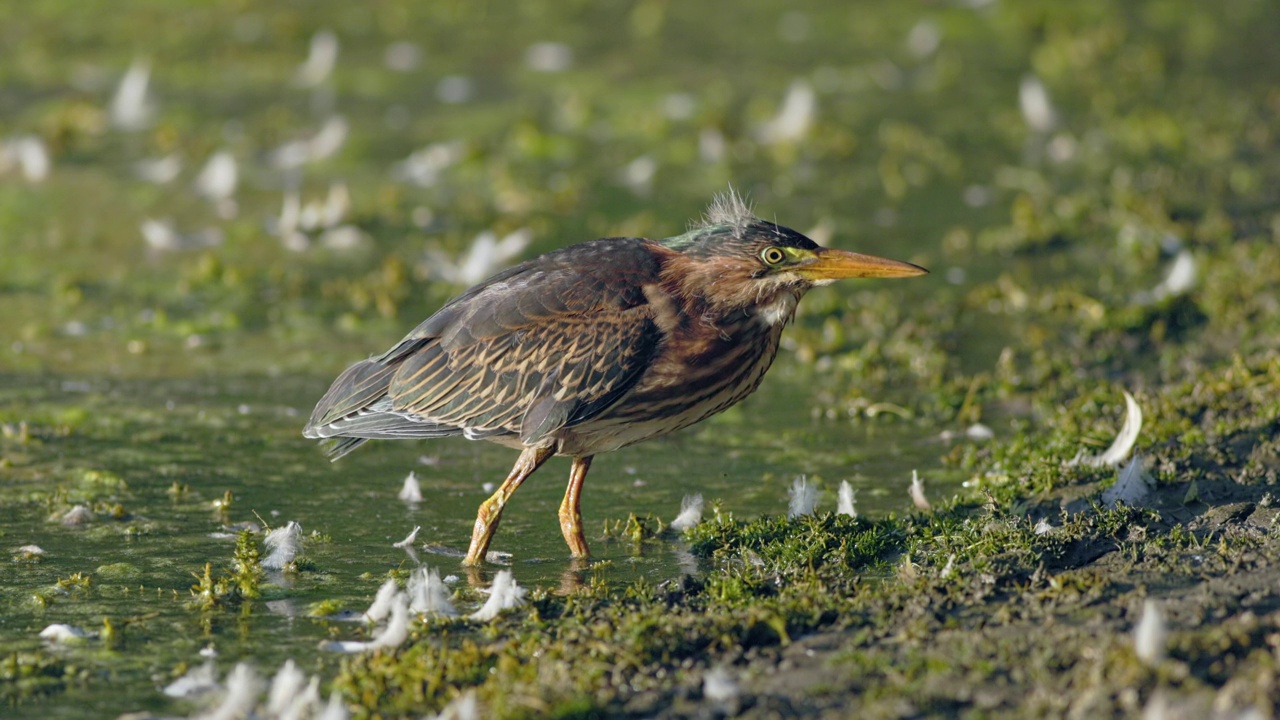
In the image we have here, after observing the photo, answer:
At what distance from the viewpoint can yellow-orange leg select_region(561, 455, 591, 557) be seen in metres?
6.35

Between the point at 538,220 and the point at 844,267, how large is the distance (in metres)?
4.86

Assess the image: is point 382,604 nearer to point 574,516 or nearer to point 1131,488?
point 574,516

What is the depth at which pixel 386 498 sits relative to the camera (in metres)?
7.11

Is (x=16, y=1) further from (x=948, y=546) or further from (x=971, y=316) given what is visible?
(x=948, y=546)

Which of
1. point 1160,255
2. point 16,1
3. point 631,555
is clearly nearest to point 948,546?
point 631,555

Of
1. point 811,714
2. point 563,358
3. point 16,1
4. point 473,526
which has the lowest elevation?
point 811,714

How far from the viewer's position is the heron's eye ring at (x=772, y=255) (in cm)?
636

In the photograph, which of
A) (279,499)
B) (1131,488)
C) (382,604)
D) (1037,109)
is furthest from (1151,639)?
(1037,109)

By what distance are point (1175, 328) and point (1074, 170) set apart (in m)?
3.12

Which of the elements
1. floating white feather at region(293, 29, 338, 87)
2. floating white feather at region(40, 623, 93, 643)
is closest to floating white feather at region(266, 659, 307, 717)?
floating white feather at region(40, 623, 93, 643)

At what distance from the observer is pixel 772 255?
6.38 metres

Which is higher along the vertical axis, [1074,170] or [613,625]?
[1074,170]

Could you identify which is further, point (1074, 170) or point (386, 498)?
point (1074, 170)

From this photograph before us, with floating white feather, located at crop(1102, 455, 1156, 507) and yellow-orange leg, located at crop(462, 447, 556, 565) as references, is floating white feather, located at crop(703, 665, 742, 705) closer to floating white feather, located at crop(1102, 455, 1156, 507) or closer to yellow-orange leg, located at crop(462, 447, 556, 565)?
yellow-orange leg, located at crop(462, 447, 556, 565)
